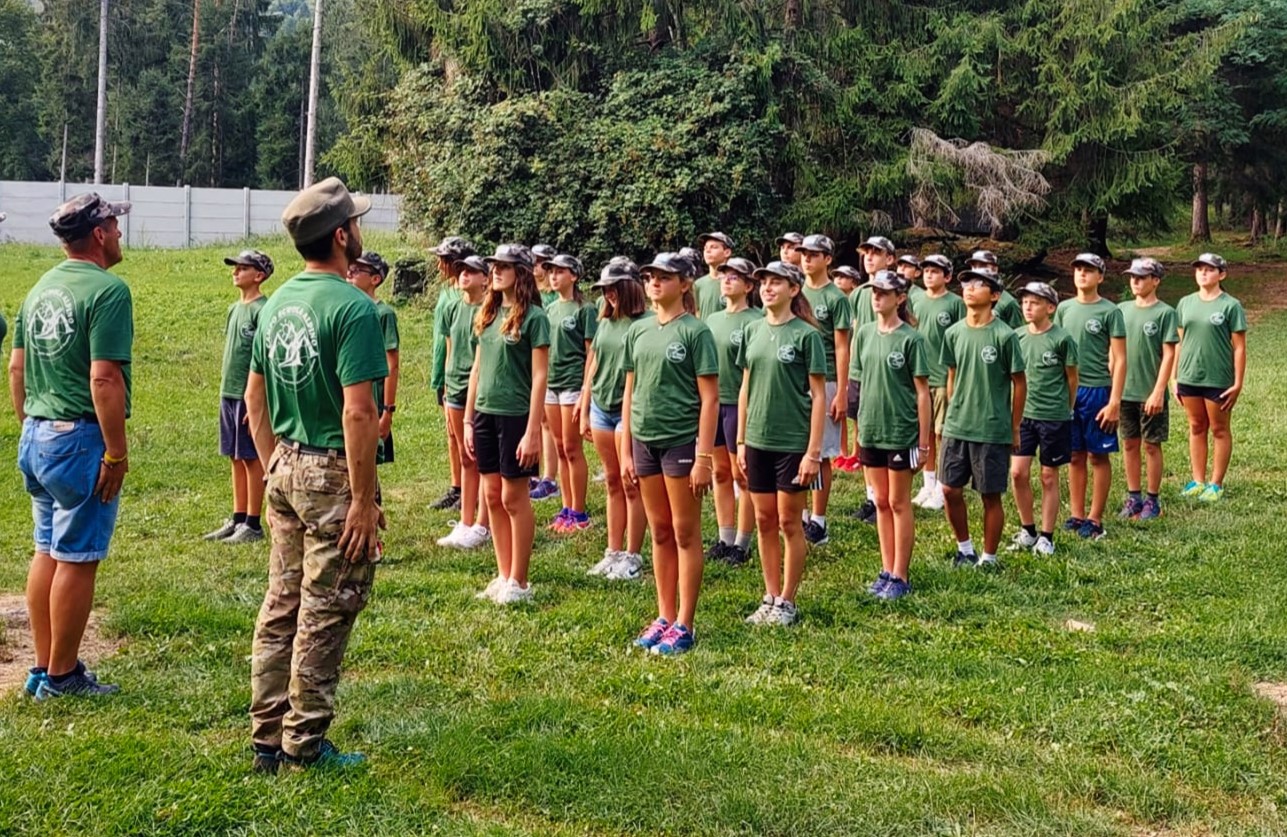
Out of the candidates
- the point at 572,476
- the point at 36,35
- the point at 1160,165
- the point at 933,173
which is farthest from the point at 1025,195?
the point at 36,35

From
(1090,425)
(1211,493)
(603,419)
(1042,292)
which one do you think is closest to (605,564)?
(603,419)

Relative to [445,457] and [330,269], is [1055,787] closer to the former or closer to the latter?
[330,269]

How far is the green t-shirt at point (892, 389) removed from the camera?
25.0 ft

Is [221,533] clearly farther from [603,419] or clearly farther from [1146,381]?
[1146,381]

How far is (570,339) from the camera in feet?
31.3

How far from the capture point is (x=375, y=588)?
7.66m

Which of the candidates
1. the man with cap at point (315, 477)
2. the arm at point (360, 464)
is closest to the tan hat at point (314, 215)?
the man with cap at point (315, 477)

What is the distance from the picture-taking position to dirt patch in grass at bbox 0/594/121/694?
6.02 metres

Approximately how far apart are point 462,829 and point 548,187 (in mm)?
16400

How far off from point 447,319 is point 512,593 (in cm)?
301

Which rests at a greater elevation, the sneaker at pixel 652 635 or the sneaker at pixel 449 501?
the sneaker at pixel 652 635

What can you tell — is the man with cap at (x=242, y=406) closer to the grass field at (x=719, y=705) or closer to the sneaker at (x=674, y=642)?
the grass field at (x=719, y=705)

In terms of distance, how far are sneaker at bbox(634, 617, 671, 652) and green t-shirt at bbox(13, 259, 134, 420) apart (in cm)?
283

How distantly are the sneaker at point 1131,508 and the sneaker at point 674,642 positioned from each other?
4751 millimetres
